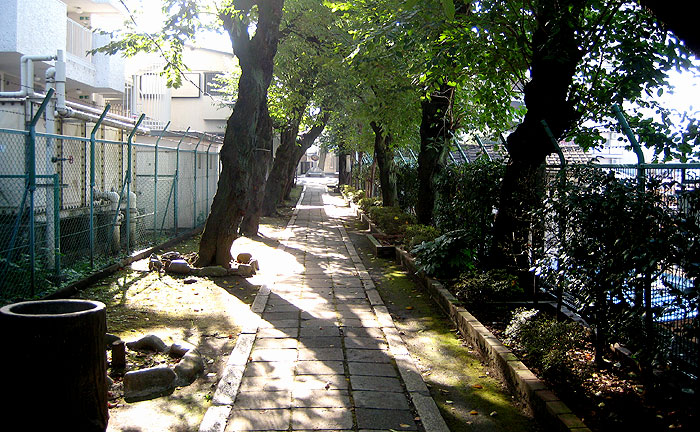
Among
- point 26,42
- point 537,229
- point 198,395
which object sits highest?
point 26,42

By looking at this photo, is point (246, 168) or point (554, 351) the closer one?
point (554, 351)

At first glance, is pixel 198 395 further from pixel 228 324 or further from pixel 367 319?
pixel 367 319

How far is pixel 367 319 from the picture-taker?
7512 mm

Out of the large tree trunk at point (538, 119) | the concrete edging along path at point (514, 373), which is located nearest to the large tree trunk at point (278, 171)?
the concrete edging along path at point (514, 373)

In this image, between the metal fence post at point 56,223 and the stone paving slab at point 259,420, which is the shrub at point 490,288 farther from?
the metal fence post at point 56,223

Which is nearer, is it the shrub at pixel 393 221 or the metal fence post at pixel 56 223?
the metal fence post at pixel 56 223

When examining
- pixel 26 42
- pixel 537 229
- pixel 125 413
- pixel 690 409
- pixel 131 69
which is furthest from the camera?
pixel 131 69

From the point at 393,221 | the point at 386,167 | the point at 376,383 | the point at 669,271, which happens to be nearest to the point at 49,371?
the point at 376,383

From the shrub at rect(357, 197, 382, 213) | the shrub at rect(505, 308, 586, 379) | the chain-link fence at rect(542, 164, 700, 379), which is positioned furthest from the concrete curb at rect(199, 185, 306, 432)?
the shrub at rect(357, 197, 382, 213)

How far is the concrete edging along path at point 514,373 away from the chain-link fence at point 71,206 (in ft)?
16.7

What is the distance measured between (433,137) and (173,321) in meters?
Answer: 7.24

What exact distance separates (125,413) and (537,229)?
4.23 metres

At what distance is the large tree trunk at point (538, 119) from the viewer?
689 centimetres

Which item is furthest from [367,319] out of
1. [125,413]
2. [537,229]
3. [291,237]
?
[291,237]
